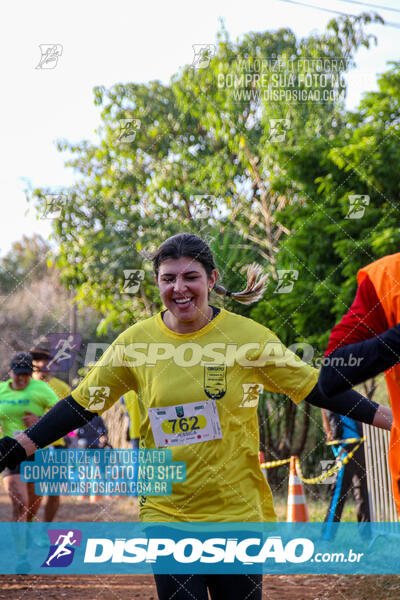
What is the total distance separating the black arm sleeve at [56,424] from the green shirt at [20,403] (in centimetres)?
437

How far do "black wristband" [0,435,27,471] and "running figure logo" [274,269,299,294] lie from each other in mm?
6864

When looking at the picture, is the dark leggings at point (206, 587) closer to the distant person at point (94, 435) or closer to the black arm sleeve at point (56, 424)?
the black arm sleeve at point (56, 424)

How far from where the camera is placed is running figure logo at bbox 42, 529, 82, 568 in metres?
7.23

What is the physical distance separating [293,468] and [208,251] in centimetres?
560

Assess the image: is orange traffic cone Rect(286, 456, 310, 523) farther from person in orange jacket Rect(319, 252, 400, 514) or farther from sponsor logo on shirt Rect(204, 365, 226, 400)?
person in orange jacket Rect(319, 252, 400, 514)

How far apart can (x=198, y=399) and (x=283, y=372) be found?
13.7 inches

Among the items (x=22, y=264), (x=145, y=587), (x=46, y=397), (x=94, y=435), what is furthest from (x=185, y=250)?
(x=22, y=264)

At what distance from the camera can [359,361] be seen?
2035 mm

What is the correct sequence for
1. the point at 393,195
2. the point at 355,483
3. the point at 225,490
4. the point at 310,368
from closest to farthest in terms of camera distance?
1. the point at 225,490
2. the point at 310,368
3. the point at 355,483
4. the point at 393,195

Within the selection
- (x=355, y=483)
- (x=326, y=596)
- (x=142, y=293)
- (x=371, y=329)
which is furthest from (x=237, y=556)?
(x=142, y=293)

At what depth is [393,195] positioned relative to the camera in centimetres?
909

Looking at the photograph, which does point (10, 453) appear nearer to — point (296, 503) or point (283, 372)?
point (283, 372)

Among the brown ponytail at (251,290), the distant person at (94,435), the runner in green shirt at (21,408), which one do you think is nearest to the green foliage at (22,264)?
the distant person at (94,435)

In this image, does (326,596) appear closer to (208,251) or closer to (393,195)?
(208,251)
